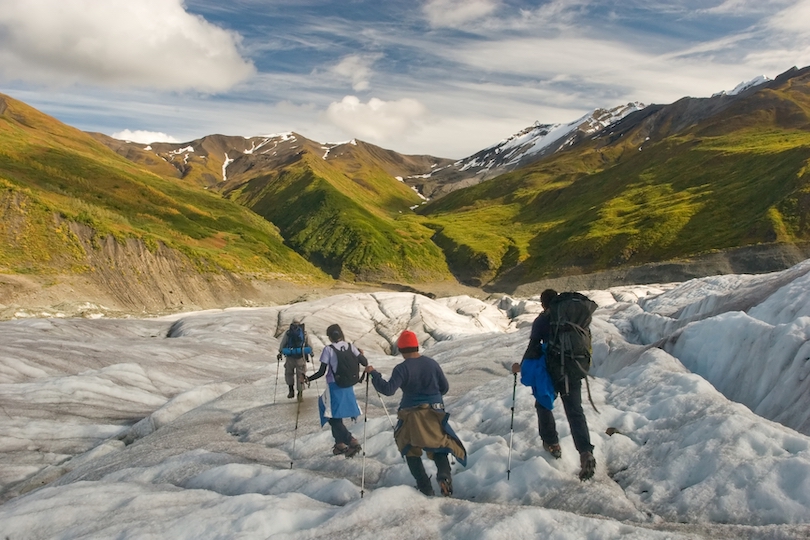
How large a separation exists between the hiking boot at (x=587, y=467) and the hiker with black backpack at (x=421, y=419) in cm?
225

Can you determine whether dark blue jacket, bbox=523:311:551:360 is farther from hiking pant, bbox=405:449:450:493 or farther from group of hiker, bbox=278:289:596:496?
hiking pant, bbox=405:449:450:493

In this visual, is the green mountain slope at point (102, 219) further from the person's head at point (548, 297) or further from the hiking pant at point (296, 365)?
the person's head at point (548, 297)

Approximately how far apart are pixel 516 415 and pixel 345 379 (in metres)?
4.46

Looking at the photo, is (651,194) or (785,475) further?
(651,194)

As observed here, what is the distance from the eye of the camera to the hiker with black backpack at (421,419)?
969cm

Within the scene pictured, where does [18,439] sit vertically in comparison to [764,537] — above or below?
below

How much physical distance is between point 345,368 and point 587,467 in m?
6.04

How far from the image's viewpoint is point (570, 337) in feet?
32.3

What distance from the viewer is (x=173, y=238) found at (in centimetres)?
10681

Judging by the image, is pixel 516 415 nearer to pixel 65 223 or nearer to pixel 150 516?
pixel 150 516

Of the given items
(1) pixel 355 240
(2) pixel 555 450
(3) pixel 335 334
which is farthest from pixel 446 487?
(1) pixel 355 240

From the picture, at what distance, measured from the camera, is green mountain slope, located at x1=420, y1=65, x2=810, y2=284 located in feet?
363

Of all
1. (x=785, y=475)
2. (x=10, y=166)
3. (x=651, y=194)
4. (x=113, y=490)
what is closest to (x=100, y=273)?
(x=10, y=166)

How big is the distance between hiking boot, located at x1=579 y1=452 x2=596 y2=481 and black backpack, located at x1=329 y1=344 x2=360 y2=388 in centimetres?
566
